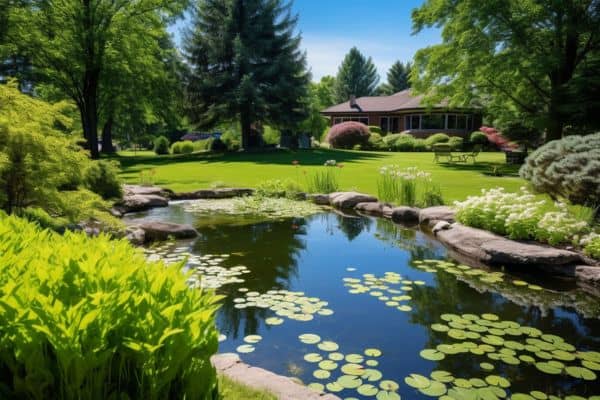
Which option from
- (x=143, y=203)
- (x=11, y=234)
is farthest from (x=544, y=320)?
(x=143, y=203)

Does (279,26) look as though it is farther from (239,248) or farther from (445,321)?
(445,321)

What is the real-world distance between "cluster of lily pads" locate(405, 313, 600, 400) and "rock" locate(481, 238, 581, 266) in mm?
1971

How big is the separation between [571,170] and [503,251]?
2919 mm

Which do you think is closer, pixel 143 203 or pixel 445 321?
pixel 445 321

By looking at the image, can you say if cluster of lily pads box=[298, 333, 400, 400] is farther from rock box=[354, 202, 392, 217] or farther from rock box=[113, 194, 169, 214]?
rock box=[113, 194, 169, 214]

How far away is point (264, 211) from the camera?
439 inches

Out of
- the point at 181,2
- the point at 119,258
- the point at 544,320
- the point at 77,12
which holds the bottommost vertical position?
the point at 544,320

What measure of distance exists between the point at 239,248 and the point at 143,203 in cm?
532

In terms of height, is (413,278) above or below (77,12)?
below

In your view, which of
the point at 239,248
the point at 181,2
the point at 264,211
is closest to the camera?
the point at 239,248

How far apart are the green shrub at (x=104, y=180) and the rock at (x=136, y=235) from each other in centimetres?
313

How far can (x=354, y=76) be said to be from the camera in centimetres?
7219

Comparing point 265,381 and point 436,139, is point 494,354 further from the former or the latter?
point 436,139

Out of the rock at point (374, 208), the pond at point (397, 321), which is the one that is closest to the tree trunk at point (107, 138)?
the rock at point (374, 208)
